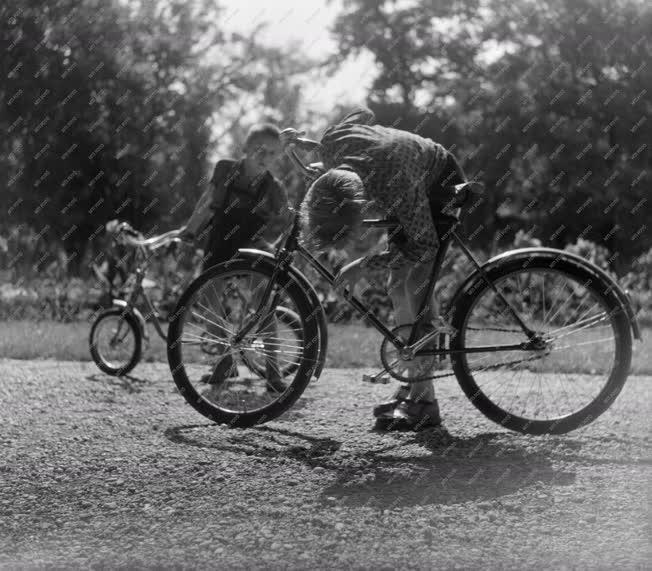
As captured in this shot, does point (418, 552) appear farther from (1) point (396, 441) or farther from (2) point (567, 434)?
(2) point (567, 434)

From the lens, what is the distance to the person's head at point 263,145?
545 centimetres

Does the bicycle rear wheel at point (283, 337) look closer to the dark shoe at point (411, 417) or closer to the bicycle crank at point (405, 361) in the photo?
the bicycle crank at point (405, 361)

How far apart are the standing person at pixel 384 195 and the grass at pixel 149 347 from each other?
9.38ft

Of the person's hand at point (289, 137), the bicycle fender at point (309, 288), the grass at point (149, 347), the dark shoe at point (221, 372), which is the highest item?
the person's hand at point (289, 137)

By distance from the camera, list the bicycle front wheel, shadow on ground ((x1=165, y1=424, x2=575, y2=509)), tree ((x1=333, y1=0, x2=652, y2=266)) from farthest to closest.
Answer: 1. tree ((x1=333, y1=0, x2=652, y2=266))
2. the bicycle front wheel
3. shadow on ground ((x1=165, y1=424, x2=575, y2=509))

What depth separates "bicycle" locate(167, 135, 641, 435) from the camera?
402 centimetres

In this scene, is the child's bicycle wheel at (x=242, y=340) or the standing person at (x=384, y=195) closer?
the standing person at (x=384, y=195)

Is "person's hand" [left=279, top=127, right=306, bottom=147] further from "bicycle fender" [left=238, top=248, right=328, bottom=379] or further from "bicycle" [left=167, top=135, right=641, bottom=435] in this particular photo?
"bicycle fender" [left=238, top=248, right=328, bottom=379]

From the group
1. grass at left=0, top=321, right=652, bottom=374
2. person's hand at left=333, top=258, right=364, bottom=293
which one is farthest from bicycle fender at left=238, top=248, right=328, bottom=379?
grass at left=0, top=321, right=652, bottom=374

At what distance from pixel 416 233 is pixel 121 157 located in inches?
681

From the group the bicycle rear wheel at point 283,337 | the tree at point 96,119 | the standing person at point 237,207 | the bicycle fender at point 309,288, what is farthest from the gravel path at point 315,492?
the tree at point 96,119

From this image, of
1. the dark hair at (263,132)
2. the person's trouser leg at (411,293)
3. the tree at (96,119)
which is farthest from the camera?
the tree at (96,119)

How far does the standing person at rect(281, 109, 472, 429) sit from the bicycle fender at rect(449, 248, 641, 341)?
226mm

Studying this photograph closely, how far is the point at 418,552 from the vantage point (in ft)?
8.63
